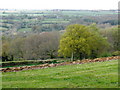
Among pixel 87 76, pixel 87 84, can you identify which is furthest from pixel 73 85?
pixel 87 76

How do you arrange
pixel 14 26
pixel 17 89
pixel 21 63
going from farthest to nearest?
1. pixel 14 26
2. pixel 21 63
3. pixel 17 89

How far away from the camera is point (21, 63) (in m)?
49.6

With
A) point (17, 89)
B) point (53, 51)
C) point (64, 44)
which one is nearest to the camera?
point (17, 89)

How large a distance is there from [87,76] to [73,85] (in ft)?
9.74

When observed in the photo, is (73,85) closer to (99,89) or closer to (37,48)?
(99,89)

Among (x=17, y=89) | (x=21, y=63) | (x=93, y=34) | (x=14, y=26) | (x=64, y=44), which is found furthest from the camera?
(x=14, y=26)

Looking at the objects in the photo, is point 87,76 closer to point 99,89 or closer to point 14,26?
point 99,89

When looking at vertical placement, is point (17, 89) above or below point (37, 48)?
above

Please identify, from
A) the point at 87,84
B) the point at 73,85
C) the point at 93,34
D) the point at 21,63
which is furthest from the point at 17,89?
the point at 93,34

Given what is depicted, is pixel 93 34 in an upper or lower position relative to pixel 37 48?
upper

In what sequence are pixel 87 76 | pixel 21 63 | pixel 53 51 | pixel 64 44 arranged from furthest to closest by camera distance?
1. pixel 53 51
2. pixel 64 44
3. pixel 21 63
4. pixel 87 76

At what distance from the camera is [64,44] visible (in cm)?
5719

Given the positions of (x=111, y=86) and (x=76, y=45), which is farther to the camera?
(x=76, y=45)

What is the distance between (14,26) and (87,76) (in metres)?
132
